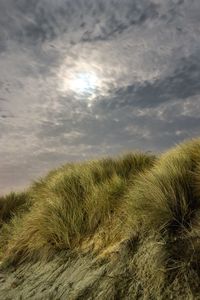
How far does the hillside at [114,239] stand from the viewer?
4594 millimetres

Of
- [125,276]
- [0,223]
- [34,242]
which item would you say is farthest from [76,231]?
[0,223]

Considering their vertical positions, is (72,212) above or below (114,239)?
above

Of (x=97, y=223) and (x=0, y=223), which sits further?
(x=0, y=223)

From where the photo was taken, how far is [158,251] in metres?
4.77

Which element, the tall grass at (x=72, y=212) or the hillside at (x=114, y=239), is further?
the tall grass at (x=72, y=212)

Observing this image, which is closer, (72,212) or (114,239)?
(114,239)

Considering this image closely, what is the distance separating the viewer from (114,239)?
5.75 metres

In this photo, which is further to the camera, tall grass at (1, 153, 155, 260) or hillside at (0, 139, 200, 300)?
tall grass at (1, 153, 155, 260)

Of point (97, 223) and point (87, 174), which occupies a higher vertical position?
point (87, 174)

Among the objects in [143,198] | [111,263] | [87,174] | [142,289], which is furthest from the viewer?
[87,174]

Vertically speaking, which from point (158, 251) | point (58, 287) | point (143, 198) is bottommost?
point (58, 287)

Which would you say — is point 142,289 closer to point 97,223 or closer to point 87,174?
point 97,223

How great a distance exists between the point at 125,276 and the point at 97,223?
168 centimetres

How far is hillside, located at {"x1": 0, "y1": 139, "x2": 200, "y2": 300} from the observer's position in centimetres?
459
